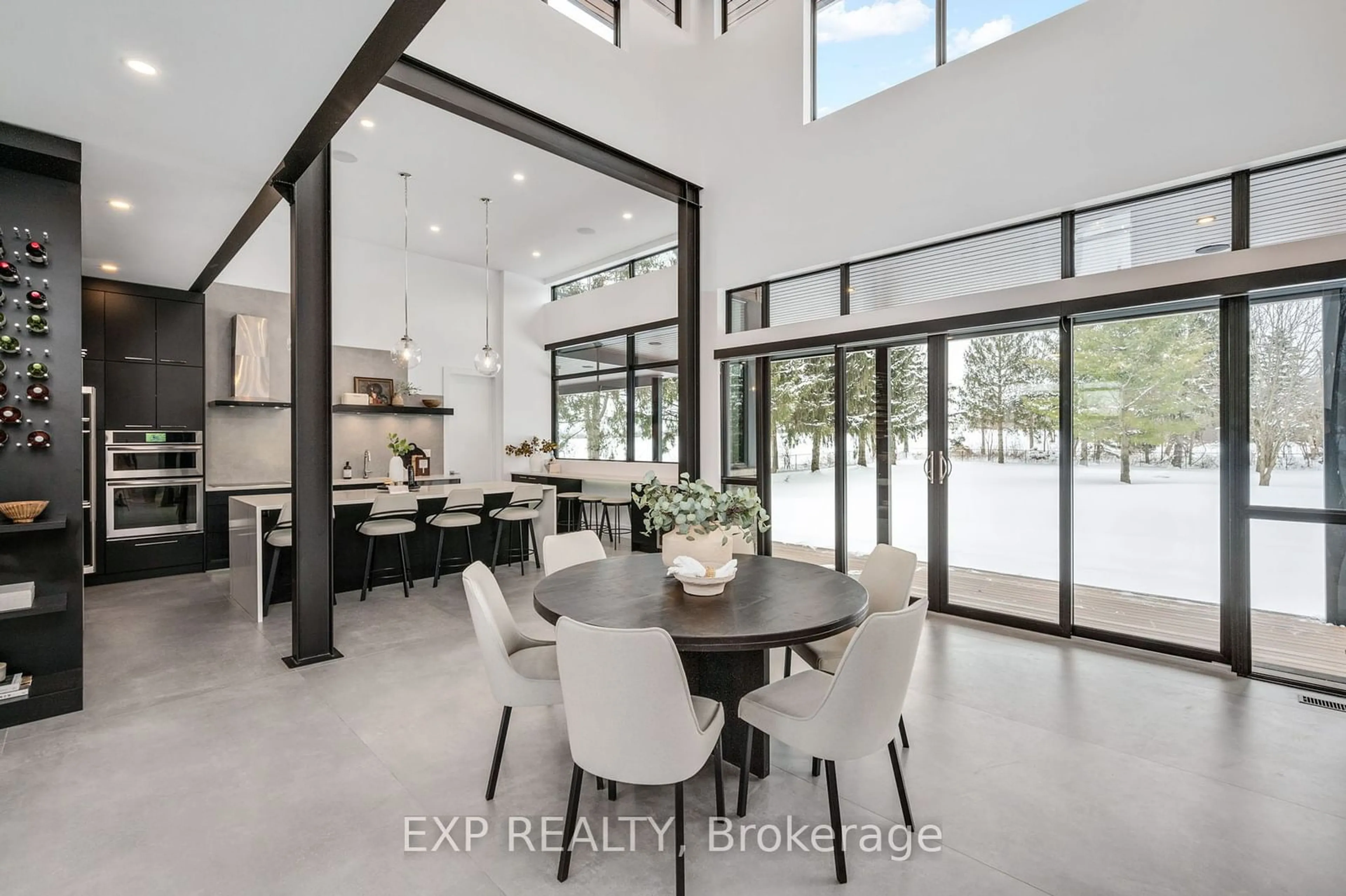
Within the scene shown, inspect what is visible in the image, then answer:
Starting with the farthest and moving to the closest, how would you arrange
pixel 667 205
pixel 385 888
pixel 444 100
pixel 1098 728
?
pixel 667 205 < pixel 444 100 < pixel 1098 728 < pixel 385 888

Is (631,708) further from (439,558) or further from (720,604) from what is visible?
(439,558)

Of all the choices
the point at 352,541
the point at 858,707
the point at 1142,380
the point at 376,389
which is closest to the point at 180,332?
the point at 376,389

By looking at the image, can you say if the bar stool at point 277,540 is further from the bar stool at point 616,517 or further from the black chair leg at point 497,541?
the bar stool at point 616,517

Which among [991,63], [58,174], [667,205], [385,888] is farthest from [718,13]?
[385,888]

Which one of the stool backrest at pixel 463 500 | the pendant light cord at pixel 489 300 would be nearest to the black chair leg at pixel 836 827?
the stool backrest at pixel 463 500

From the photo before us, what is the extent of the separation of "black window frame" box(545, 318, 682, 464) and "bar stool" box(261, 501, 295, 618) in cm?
429

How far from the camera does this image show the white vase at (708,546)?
8.08 feet

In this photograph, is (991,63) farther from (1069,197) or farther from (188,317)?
(188,317)

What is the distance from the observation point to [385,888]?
1.82m

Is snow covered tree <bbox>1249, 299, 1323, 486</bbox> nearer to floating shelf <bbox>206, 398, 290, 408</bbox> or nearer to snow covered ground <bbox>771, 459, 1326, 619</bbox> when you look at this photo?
snow covered ground <bbox>771, 459, 1326, 619</bbox>

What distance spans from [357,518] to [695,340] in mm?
3647

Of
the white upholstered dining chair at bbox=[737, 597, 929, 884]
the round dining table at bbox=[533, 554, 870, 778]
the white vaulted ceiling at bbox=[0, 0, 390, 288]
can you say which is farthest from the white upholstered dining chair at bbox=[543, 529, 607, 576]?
the white vaulted ceiling at bbox=[0, 0, 390, 288]

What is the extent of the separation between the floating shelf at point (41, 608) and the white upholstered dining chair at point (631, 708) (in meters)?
3.00

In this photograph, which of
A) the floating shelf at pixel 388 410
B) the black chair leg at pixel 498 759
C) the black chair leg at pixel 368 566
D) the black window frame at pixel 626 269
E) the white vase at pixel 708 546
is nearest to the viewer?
the black chair leg at pixel 498 759
